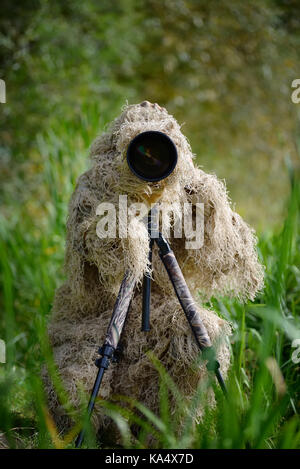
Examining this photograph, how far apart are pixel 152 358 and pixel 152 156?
0.41 meters

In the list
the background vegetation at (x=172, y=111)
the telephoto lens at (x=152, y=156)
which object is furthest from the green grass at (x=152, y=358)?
the telephoto lens at (x=152, y=156)

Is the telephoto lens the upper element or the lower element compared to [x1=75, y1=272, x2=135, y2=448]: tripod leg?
upper

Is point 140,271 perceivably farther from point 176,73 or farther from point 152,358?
point 176,73

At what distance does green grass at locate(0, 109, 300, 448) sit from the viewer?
2.24ft

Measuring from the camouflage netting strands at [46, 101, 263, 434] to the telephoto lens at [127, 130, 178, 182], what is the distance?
39 mm

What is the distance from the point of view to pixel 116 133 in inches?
41.1

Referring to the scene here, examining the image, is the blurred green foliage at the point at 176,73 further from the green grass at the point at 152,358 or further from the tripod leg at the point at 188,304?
the tripod leg at the point at 188,304

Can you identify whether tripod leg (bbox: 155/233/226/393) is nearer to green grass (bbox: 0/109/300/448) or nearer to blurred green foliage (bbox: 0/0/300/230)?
green grass (bbox: 0/109/300/448)

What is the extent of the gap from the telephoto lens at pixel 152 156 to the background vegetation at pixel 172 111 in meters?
0.24

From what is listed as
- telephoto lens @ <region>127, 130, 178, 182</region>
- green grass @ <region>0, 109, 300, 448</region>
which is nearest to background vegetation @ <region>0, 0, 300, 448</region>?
green grass @ <region>0, 109, 300, 448</region>

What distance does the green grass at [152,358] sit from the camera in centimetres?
68

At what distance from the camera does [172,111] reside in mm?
3857

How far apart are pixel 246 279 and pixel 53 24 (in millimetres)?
2242
